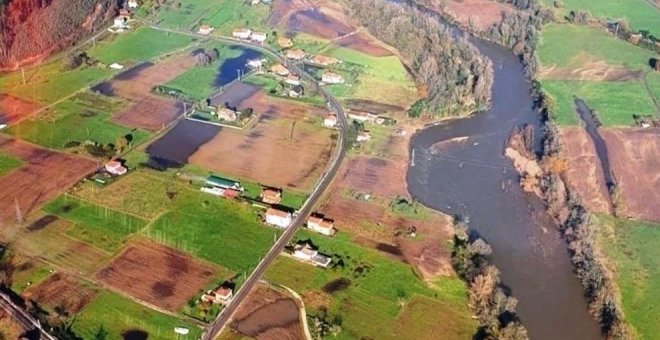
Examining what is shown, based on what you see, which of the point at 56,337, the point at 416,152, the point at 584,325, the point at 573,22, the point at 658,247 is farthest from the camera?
the point at 573,22

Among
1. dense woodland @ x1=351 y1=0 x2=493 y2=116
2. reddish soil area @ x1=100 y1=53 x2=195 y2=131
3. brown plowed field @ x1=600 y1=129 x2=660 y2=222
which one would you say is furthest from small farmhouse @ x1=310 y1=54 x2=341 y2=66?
brown plowed field @ x1=600 y1=129 x2=660 y2=222

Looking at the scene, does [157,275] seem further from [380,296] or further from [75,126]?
[75,126]

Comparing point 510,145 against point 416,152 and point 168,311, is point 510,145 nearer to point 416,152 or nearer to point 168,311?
point 416,152

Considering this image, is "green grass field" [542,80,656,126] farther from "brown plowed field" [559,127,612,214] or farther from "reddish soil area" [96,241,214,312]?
"reddish soil area" [96,241,214,312]

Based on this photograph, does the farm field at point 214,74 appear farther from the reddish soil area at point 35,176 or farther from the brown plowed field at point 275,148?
the reddish soil area at point 35,176

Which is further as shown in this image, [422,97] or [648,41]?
[648,41]

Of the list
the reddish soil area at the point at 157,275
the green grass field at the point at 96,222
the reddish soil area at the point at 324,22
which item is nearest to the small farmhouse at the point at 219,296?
the reddish soil area at the point at 157,275

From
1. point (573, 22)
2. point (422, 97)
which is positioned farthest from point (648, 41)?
point (422, 97)

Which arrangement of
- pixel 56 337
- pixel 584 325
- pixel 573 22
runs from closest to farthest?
pixel 56 337 → pixel 584 325 → pixel 573 22
